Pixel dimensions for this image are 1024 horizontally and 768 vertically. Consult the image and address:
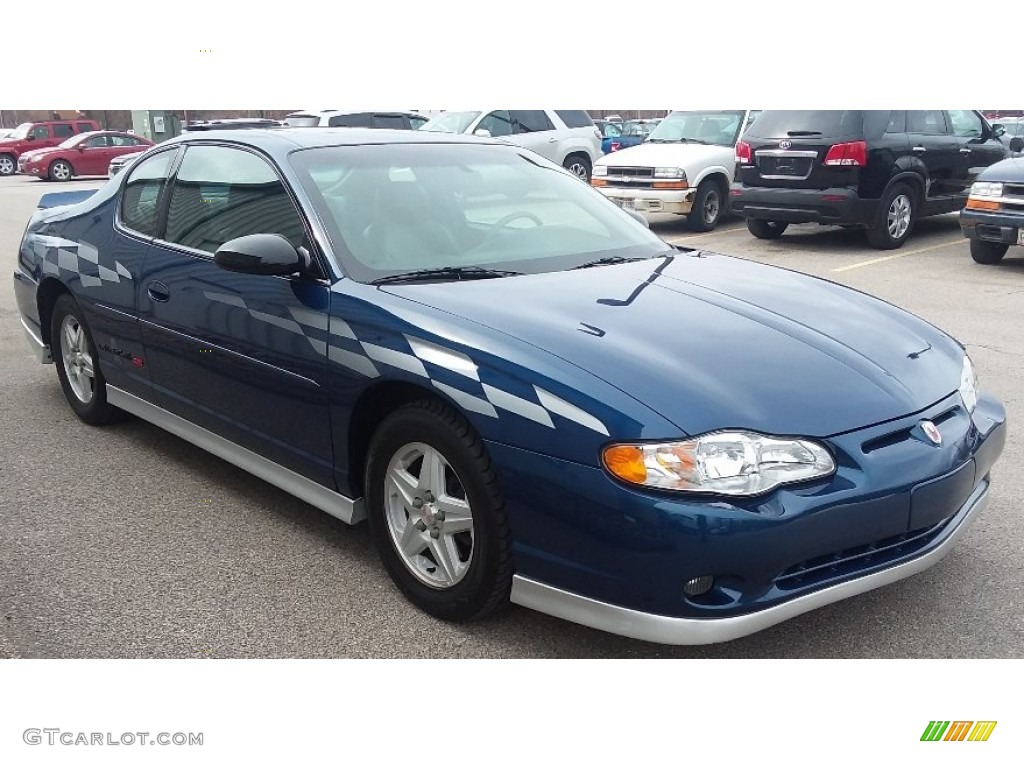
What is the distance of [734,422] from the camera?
274 cm

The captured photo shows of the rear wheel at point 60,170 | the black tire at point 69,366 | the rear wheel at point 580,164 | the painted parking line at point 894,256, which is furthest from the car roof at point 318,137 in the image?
the rear wheel at point 60,170

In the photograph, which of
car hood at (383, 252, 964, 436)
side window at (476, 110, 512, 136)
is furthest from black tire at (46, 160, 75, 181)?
car hood at (383, 252, 964, 436)

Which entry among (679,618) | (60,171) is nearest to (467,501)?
(679,618)

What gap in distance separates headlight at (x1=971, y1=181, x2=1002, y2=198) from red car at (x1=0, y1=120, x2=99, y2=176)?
26817 mm

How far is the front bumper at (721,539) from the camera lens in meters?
2.64

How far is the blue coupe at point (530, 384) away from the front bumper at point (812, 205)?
6.97 m

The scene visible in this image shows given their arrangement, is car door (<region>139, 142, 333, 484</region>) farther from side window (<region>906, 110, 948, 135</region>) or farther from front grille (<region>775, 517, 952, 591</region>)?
side window (<region>906, 110, 948, 135</region>)

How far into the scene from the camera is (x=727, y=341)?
10.3 ft

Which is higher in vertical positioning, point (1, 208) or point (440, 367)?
point (440, 367)

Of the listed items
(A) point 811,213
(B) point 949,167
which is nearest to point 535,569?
(A) point 811,213

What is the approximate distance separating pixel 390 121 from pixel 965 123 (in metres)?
8.95

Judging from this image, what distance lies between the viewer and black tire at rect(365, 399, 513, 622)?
2.97 metres

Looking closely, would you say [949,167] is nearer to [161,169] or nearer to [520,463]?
[161,169]

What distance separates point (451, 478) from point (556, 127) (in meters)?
13.1
